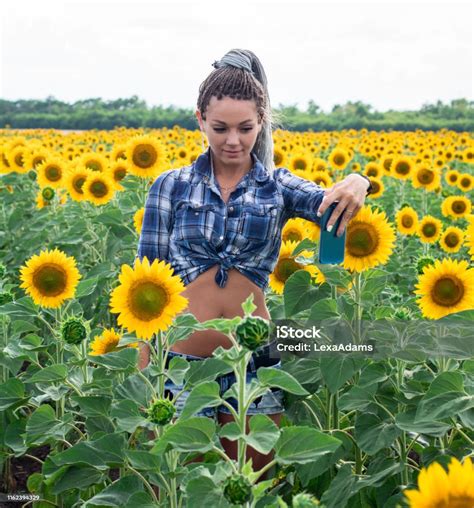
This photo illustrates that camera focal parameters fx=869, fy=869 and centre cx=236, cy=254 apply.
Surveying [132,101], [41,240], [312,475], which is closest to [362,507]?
[312,475]

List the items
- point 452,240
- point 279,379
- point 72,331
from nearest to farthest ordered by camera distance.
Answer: point 279,379, point 72,331, point 452,240

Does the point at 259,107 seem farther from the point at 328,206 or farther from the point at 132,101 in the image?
the point at 132,101

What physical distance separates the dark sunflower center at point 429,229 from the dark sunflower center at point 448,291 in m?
Result: 2.61

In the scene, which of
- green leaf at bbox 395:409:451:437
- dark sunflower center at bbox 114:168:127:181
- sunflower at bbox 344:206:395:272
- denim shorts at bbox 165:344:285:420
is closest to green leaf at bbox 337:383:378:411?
green leaf at bbox 395:409:451:437

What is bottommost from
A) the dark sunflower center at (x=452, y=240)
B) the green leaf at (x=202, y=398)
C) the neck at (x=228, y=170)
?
the dark sunflower center at (x=452, y=240)

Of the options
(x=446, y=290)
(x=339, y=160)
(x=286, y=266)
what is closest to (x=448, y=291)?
(x=446, y=290)

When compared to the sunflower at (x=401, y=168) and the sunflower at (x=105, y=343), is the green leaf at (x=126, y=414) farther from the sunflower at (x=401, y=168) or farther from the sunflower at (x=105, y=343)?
the sunflower at (x=401, y=168)

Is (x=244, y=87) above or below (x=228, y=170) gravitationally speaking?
above

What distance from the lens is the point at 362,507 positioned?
2709 mm

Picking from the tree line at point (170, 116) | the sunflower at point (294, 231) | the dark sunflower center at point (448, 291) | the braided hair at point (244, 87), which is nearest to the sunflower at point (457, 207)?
the sunflower at point (294, 231)

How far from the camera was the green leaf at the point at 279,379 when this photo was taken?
2000mm

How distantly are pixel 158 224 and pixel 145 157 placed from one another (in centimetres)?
Answer: 244

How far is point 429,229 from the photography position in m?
5.43

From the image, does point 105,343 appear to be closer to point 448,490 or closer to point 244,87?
point 244,87
